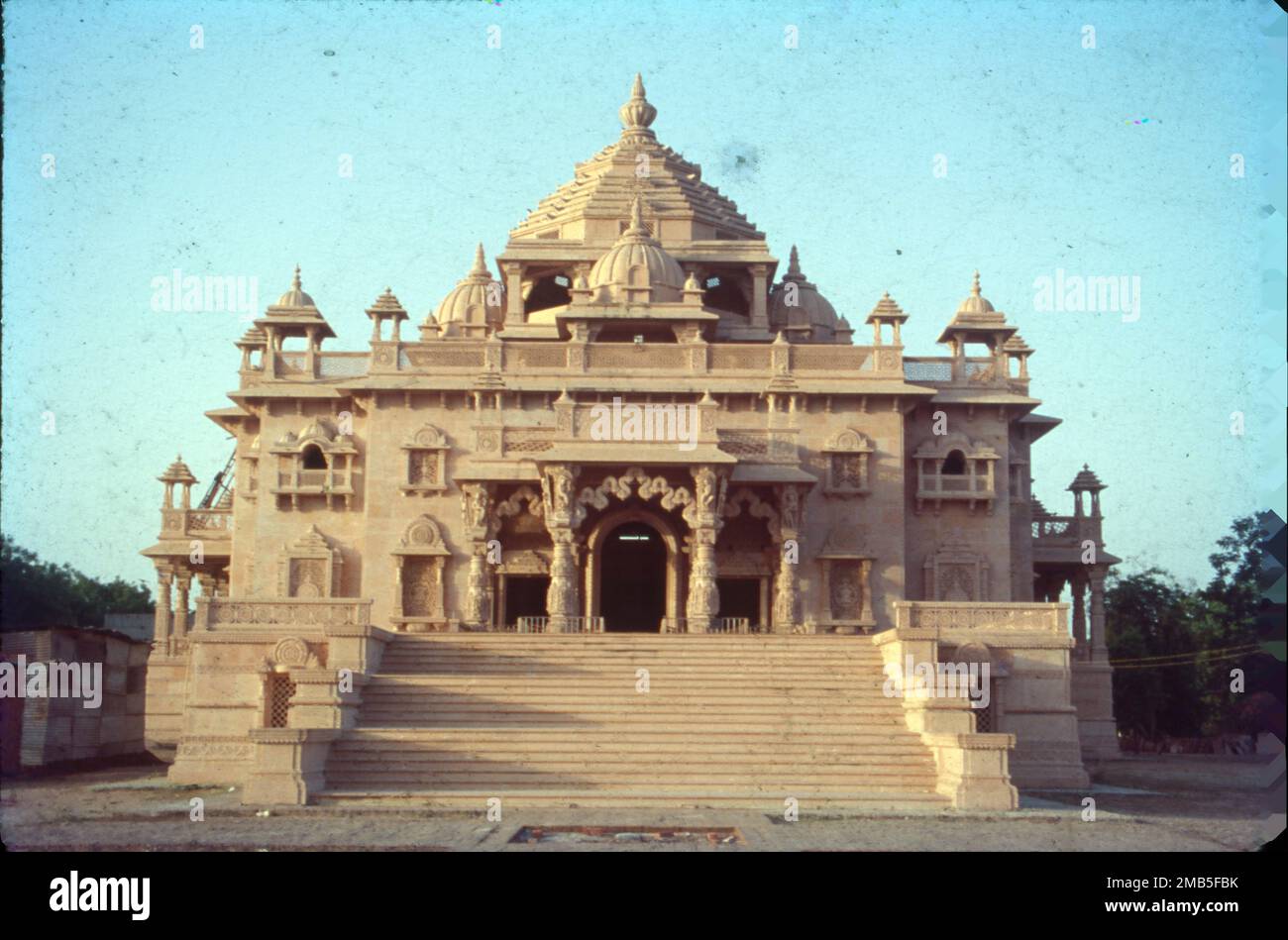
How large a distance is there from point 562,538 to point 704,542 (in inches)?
118

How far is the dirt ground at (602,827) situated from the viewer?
17219mm

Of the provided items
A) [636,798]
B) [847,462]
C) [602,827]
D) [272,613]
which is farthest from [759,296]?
[602,827]

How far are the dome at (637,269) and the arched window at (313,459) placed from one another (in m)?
7.76

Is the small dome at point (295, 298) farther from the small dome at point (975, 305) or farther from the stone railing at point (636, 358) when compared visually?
the small dome at point (975, 305)

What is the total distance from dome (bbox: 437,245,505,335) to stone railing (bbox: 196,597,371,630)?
14.8 m

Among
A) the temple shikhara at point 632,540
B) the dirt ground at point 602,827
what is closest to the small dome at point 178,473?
the temple shikhara at point 632,540

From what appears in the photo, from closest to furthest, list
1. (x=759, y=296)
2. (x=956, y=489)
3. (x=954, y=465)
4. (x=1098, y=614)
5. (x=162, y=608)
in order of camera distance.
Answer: (x=956, y=489)
(x=954, y=465)
(x=1098, y=614)
(x=759, y=296)
(x=162, y=608)

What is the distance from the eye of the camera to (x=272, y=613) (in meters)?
27.8

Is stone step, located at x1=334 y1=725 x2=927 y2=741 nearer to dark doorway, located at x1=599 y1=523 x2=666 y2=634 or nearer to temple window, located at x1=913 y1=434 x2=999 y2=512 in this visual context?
dark doorway, located at x1=599 y1=523 x2=666 y2=634

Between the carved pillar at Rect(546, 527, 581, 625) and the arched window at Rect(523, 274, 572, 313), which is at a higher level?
the arched window at Rect(523, 274, 572, 313)

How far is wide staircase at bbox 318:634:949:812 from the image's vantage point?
23.0 meters
